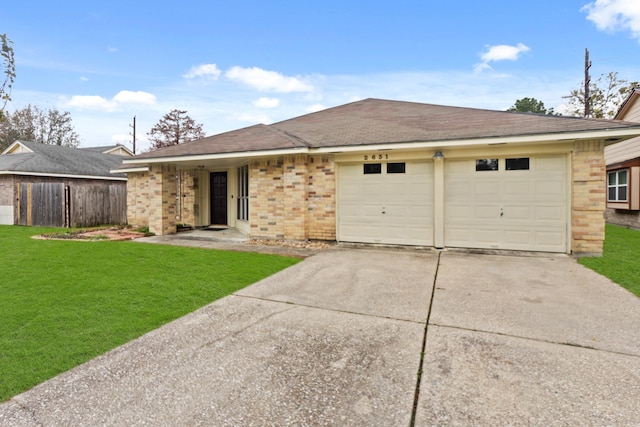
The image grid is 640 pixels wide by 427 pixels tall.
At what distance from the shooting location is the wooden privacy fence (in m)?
13.9

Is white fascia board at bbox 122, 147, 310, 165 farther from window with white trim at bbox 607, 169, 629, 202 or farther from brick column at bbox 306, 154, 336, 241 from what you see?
window with white trim at bbox 607, 169, 629, 202

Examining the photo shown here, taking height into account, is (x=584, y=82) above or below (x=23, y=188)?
above

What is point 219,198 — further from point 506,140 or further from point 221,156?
point 506,140

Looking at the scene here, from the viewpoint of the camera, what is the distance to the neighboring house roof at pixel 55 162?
15.8 meters

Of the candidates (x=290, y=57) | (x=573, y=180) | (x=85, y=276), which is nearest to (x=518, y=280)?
(x=573, y=180)

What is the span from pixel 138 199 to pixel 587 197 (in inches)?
570

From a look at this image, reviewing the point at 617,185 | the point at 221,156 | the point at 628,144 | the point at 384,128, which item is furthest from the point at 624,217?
the point at 221,156

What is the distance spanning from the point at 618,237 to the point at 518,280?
24.9ft

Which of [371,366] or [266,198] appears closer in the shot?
[371,366]

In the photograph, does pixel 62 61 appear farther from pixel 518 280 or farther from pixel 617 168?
pixel 617 168

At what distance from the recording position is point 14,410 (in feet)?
6.93

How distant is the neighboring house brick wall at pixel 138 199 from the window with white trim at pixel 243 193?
3982mm

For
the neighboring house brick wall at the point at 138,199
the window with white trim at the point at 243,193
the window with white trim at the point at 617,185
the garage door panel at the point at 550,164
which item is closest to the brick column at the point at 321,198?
the window with white trim at the point at 243,193

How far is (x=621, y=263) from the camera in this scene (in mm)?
6340
